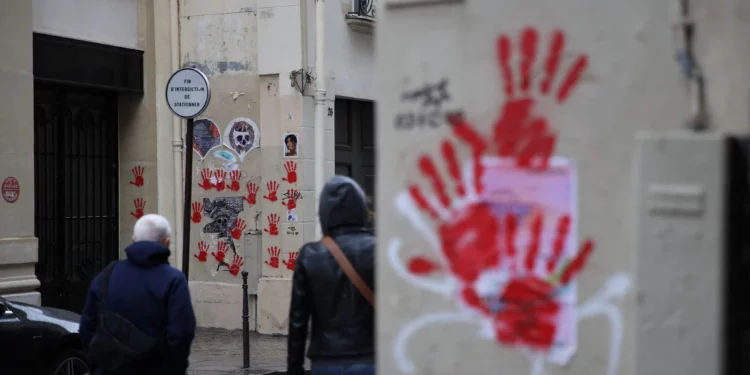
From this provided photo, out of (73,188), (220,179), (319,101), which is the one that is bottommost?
(73,188)

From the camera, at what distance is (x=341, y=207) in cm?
556

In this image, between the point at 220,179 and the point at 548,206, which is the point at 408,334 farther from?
the point at 220,179

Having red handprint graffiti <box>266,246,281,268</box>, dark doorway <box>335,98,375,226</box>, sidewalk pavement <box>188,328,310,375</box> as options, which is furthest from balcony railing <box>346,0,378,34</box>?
sidewalk pavement <box>188,328,310,375</box>

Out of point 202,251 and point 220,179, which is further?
point 202,251

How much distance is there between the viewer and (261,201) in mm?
14359

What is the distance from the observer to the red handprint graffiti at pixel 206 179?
48.1ft

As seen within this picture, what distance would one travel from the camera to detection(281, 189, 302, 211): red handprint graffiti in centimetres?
1416

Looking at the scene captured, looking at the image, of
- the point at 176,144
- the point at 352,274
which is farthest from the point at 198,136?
the point at 352,274

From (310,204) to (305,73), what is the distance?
73.6 inches

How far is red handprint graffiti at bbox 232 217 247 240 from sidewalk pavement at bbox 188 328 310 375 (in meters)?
1.37

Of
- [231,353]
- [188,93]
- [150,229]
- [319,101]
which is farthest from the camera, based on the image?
[319,101]

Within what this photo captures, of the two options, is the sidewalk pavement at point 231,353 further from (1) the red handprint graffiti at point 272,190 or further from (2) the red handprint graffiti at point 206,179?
(2) the red handprint graffiti at point 206,179

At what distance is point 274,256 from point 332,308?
353 inches

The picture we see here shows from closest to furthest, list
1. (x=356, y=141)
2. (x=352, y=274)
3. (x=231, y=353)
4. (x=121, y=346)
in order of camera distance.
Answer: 1. (x=352, y=274)
2. (x=121, y=346)
3. (x=231, y=353)
4. (x=356, y=141)
